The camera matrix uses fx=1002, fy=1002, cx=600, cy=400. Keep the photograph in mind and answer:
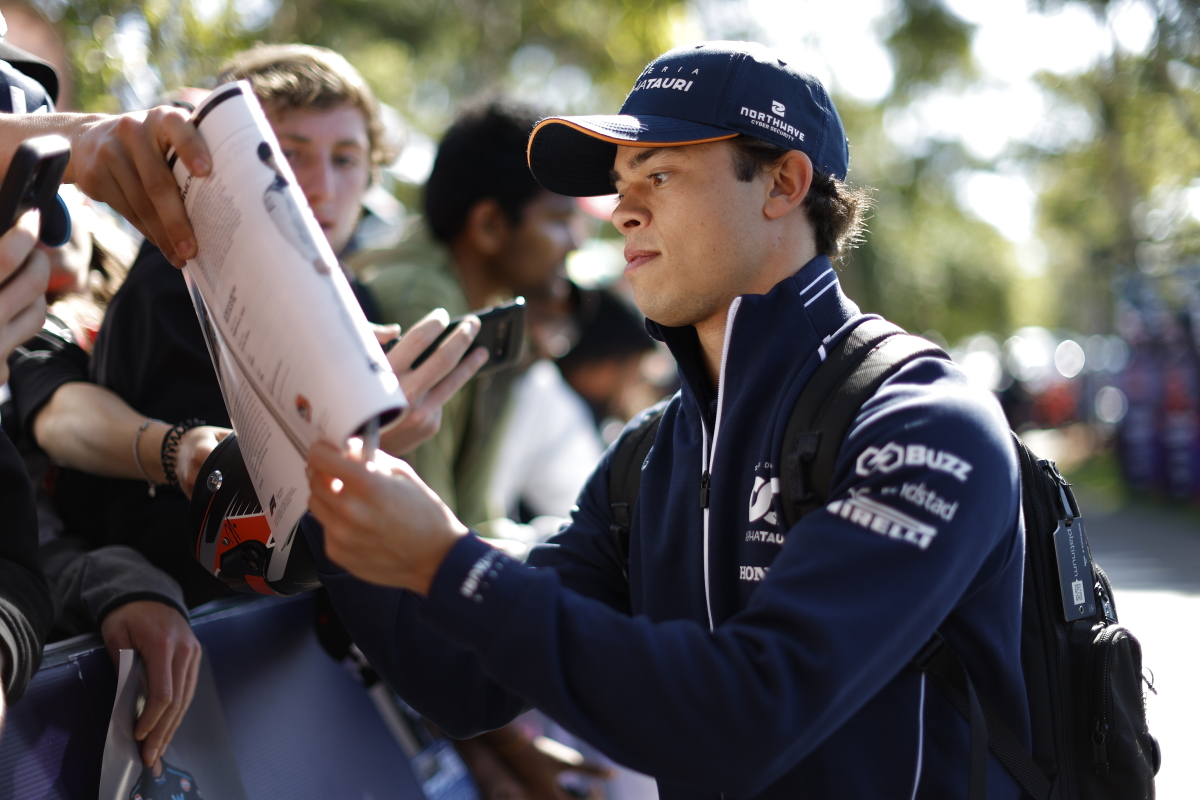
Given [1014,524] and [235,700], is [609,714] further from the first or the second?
[235,700]

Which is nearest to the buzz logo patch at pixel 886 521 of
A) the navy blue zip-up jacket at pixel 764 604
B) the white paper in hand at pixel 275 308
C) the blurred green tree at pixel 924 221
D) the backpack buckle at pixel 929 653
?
the navy blue zip-up jacket at pixel 764 604

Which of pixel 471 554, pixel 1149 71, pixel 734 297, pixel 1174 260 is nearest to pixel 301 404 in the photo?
pixel 471 554

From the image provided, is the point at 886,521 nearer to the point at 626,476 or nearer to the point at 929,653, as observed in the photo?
the point at 929,653

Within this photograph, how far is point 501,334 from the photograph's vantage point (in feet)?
8.45

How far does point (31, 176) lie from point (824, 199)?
1.52m

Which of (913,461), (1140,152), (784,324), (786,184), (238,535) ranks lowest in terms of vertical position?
(238,535)

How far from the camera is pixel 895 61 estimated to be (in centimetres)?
2634

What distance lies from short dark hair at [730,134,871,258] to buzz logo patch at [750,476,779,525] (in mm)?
665

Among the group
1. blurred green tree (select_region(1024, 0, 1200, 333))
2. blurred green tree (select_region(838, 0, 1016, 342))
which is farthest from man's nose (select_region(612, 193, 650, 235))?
blurred green tree (select_region(838, 0, 1016, 342))

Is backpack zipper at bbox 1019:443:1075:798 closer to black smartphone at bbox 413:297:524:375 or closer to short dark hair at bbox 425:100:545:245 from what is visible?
black smartphone at bbox 413:297:524:375

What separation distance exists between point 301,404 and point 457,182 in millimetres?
2633

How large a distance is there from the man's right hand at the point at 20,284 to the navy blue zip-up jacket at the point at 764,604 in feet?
1.86

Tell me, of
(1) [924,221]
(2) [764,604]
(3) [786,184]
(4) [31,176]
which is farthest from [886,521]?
(1) [924,221]

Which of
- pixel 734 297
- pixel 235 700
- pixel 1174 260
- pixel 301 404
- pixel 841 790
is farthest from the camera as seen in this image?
pixel 1174 260
